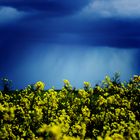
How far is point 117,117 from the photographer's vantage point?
1391 centimetres

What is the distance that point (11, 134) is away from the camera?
1224 centimetres

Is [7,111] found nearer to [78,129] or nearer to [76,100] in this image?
[78,129]

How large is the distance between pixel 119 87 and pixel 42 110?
3.73 m

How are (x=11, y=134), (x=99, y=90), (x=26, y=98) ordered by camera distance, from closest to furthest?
(x=11, y=134) < (x=26, y=98) < (x=99, y=90)

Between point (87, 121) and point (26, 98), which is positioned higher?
point (26, 98)

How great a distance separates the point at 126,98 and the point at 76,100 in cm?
185

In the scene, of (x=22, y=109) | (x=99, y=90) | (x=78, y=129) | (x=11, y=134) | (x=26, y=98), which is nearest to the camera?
(x=78, y=129)

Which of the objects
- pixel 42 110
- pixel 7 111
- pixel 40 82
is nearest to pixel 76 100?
pixel 42 110

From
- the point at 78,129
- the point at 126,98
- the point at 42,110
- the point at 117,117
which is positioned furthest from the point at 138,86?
the point at 78,129

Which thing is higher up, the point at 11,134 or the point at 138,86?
the point at 138,86

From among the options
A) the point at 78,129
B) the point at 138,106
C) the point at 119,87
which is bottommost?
the point at 78,129

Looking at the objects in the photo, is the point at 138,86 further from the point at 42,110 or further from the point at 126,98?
the point at 42,110

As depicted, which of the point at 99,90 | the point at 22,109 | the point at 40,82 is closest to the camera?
the point at 40,82

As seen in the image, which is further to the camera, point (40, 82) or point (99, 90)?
point (99, 90)
